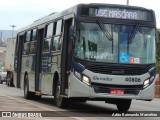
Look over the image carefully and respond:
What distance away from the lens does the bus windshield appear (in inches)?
621

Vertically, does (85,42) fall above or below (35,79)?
above

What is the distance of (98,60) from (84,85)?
0.85 metres

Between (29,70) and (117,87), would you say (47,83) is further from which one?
(117,87)

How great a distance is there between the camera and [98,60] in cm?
1568

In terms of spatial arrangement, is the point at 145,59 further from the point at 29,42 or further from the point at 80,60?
the point at 29,42

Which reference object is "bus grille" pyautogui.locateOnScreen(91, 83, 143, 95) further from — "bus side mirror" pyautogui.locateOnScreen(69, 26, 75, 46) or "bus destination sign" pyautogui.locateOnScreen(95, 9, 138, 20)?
"bus destination sign" pyautogui.locateOnScreen(95, 9, 138, 20)

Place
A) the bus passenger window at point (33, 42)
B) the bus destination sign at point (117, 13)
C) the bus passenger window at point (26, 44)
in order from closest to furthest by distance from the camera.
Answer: the bus destination sign at point (117, 13)
the bus passenger window at point (33, 42)
the bus passenger window at point (26, 44)

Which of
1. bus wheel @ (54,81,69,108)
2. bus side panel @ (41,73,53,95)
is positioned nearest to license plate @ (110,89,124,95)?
bus wheel @ (54,81,69,108)

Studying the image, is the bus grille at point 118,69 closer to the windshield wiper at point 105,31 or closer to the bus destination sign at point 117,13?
the windshield wiper at point 105,31

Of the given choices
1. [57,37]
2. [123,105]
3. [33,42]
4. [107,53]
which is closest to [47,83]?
[57,37]

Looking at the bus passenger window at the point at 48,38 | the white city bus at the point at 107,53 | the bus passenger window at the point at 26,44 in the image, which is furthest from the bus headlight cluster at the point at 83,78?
the bus passenger window at the point at 26,44

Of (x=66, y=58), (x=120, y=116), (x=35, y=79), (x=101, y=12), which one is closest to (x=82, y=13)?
(x=101, y=12)

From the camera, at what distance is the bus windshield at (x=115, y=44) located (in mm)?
15766

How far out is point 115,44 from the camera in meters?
15.9
